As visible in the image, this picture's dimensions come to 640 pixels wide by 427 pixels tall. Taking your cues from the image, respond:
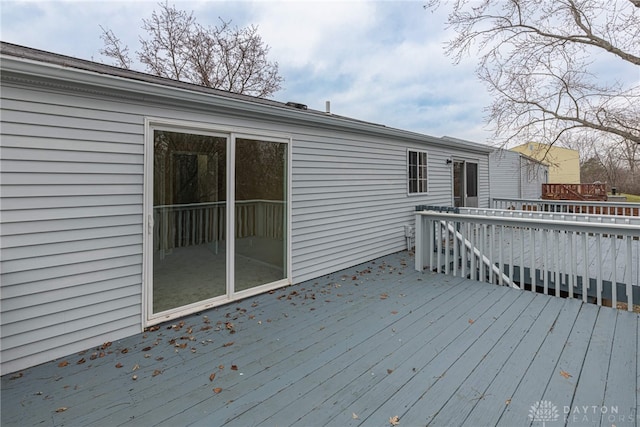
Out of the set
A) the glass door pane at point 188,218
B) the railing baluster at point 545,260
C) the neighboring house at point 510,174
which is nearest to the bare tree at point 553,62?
the neighboring house at point 510,174

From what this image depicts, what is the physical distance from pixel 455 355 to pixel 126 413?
2.32m

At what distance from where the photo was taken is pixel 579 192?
48.5 ft

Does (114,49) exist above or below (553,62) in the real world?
above

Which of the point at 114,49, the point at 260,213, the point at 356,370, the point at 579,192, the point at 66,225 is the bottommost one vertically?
the point at 356,370

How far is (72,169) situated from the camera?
2.61 metres

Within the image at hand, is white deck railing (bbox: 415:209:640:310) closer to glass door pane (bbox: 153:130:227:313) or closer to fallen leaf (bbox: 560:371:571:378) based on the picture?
fallen leaf (bbox: 560:371:571:378)

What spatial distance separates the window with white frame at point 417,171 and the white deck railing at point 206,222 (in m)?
3.79

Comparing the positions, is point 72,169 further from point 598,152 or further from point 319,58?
point 598,152

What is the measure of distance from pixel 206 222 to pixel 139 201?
0.73 m

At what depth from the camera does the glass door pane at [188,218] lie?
3.14 meters

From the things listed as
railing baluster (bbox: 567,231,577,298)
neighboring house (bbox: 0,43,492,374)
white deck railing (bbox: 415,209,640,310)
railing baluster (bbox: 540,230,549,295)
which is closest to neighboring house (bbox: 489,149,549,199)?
white deck railing (bbox: 415,209,640,310)

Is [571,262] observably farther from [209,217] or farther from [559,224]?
[209,217]

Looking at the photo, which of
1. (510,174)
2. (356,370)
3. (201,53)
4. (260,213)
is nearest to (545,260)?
(356,370)

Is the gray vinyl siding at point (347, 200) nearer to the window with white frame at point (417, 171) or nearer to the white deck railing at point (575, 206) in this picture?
the window with white frame at point (417, 171)
